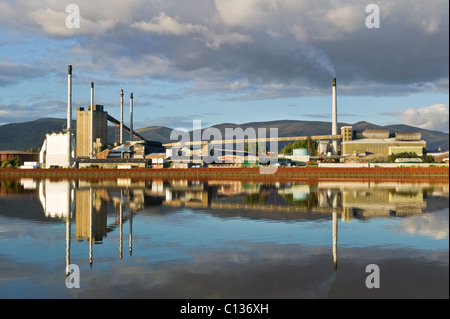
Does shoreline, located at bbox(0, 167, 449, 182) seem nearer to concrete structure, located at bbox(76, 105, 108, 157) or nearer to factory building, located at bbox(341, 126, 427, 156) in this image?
factory building, located at bbox(341, 126, 427, 156)

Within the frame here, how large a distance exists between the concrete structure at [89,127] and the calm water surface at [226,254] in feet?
452

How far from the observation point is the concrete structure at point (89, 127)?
15975cm

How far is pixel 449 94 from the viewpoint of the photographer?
9.98 meters

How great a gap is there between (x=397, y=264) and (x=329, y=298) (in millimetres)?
4364

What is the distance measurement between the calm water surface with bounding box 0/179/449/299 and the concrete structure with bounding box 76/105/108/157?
452ft

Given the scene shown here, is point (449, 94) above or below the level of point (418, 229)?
above

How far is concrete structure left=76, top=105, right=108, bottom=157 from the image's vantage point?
160 metres

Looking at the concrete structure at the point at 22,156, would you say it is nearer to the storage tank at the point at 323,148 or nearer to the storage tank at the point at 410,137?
the storage tank at the point at 323,148

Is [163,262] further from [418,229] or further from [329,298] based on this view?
[418,229]

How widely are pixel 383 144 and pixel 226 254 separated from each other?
125 m

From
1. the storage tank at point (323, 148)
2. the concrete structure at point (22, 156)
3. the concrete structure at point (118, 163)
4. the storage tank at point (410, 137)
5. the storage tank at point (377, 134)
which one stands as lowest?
the concrete structure at point (118, 163)

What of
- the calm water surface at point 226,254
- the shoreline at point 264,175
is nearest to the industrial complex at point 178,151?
the shoreline at point 264,175
